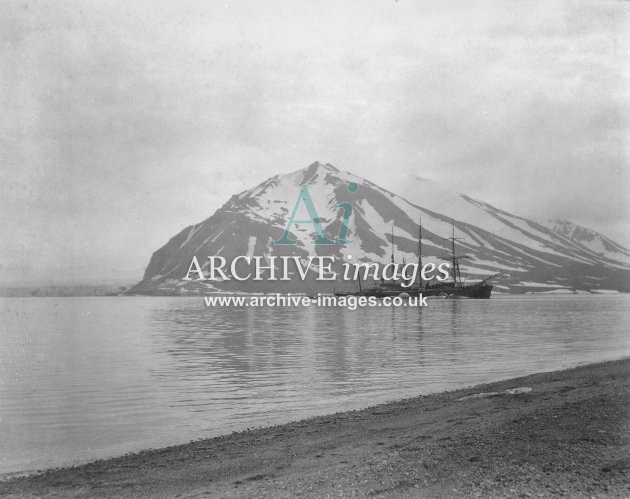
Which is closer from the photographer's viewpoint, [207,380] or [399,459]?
[399,459]

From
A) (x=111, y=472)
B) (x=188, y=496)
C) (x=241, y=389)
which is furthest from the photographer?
(x=241, y=389)

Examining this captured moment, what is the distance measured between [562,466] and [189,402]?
10773mm

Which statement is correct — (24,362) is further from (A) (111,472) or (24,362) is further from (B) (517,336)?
(B) (517,336)

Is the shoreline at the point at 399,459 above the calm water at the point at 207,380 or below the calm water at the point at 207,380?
above

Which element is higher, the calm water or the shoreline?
the shoreline

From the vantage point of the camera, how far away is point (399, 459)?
8.90 m

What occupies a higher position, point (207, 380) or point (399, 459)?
point (399, 459)

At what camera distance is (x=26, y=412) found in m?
15.2

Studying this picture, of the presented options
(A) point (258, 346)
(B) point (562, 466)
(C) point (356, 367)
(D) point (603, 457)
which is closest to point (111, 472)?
(B) point (562, 466)

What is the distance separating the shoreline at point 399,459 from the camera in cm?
779

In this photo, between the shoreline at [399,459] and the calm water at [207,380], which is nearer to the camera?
the shoreline at [399,459]

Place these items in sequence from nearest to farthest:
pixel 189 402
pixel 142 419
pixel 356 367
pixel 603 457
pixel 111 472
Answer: pixel 603 457 < pixel 111 472 < pixel 142 419 < pixel 189 402 < pixel 356 367

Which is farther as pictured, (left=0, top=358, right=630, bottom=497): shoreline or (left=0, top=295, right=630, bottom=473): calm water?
(left=0, top=295, right=630, bottom=473): calm water

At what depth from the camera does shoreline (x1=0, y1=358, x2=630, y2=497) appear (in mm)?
7789
